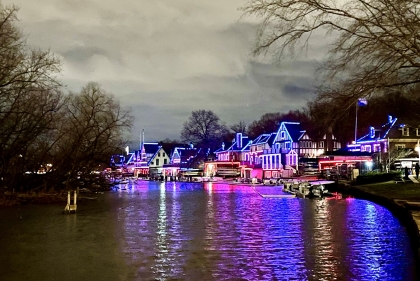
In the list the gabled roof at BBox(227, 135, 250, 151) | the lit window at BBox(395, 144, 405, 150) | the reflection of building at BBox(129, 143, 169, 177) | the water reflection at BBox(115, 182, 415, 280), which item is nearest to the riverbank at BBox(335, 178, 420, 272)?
the water reflection at BBox(115, 182, 415, 280)

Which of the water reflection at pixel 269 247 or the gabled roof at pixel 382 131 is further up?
the gabled roof at pixel 382 131

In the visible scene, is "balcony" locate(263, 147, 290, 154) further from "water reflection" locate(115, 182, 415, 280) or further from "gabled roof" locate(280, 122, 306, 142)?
"water reflection" locate(115, 182, 415, 280)

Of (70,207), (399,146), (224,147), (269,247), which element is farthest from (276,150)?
(269,247)

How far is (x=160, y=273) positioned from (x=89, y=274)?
162 cm

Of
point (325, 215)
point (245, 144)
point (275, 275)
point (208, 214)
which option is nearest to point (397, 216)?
point (325, 215)

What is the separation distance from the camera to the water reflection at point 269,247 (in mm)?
10812

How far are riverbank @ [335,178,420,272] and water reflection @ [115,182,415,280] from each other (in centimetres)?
46

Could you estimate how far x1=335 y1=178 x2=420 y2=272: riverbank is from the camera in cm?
1574

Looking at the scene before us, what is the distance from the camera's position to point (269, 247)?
14.2 m

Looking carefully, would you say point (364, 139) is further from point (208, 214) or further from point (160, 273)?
point (160, 273)

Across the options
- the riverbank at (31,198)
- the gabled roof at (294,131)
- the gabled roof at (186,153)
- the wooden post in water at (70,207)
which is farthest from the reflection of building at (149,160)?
the wooden post in water at (70,207)

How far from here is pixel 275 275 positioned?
10422 mm

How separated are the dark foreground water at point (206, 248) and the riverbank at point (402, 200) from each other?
514 mm

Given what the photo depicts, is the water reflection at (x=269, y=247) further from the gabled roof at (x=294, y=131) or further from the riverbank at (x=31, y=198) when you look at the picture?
the gabled roof at (x=294, y=131)
